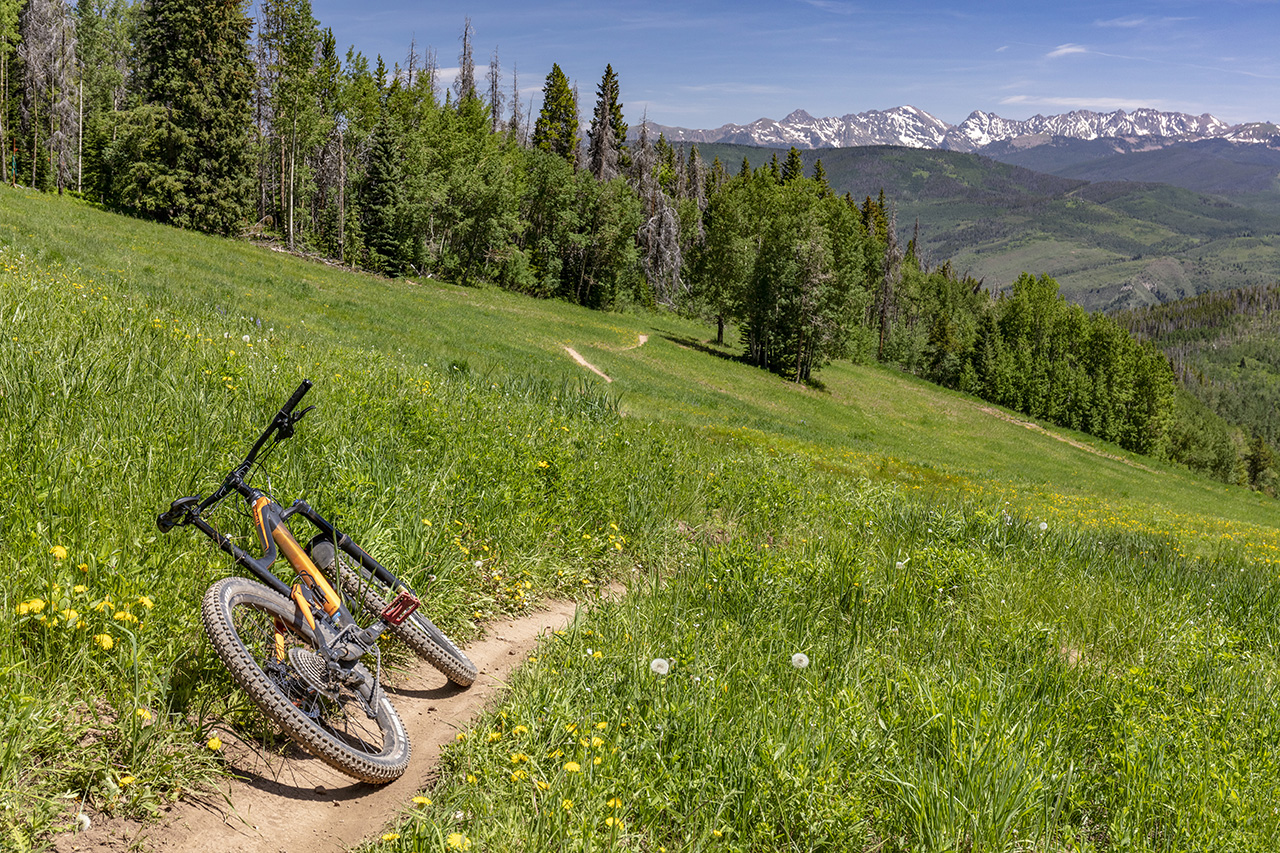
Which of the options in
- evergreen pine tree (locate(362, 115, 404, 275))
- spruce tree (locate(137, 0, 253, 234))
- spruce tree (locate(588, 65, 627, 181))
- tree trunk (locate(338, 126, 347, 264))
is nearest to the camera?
spruce tree (locate(137, 0, 253, 234))

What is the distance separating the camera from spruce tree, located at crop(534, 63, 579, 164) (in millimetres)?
75688

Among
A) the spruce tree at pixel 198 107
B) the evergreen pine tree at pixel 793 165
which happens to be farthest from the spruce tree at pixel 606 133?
the spruce tree at pixel 198 107

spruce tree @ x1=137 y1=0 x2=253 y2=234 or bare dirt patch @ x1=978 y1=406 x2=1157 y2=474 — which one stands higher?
spruce tree @ x1=137 y1=0 x2=253 y2=234

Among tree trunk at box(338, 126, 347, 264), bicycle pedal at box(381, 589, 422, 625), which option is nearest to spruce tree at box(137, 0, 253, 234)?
tree trunk at box(338, 126, 347, 264)

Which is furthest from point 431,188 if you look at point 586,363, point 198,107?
point 586,363

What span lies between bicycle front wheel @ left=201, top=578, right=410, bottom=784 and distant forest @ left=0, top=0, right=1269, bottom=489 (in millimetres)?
44434

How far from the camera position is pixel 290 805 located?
138 inches

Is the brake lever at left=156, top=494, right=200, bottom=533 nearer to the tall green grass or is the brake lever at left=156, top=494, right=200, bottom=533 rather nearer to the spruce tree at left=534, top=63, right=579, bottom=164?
the tall green grass

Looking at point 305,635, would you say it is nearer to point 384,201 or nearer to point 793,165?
point 384,201

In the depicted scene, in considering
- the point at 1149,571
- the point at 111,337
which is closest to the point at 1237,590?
the point at 1149,571

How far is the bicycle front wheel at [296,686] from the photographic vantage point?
329 centimetres

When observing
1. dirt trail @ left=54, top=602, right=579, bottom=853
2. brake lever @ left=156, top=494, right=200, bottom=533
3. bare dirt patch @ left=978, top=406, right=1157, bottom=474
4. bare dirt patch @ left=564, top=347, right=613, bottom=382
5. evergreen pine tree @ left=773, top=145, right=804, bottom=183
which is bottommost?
bare dirt patch @ left=978, top=406, right=1157, bottom=474

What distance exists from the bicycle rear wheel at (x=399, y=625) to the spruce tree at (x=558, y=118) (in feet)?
253

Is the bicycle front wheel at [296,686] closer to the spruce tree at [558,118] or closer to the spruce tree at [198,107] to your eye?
the spruce tree at [198,107]
